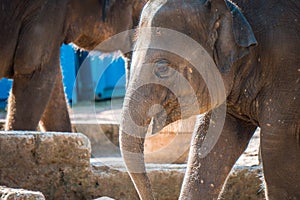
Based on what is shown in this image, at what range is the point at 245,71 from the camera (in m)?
4.38

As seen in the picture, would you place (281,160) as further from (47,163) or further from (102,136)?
(102,136)

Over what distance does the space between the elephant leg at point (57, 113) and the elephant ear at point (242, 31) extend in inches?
123

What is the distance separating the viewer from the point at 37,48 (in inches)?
261

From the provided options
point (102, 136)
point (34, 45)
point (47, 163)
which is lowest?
point (102, 136)

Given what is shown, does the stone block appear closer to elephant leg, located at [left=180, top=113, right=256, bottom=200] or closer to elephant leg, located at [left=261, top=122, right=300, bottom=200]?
elephant leg, located at [left=180, top=113, right=256, bottom=200]

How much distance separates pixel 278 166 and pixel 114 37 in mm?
3096

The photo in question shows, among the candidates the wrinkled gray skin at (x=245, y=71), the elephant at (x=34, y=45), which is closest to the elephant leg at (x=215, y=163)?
the wrinkled gray skin at (x=245, y=71)

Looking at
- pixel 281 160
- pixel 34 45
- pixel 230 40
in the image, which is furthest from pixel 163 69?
pixel 34 45

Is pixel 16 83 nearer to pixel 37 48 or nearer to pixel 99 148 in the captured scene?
pixel 37 48

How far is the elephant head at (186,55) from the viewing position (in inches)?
162

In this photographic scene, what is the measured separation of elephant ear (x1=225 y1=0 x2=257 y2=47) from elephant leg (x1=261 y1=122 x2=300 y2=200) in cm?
39

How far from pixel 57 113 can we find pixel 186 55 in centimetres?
321

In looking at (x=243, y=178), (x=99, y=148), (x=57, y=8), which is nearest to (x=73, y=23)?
(x=57, y=8)

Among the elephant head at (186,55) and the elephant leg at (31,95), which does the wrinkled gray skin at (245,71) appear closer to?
the elephant head at (186,55)
